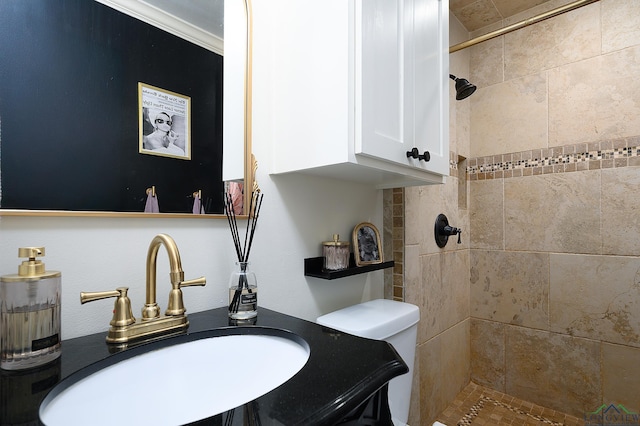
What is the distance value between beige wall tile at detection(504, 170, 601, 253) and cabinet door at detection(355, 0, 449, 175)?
98 centimetres

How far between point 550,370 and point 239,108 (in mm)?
2078

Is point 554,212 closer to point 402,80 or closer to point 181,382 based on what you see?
point 402,80

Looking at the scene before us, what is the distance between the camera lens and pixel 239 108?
93cm

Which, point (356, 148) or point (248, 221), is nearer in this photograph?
point (356, 148)

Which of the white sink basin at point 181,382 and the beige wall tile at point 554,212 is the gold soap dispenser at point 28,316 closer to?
the white sink basin at point 181,382

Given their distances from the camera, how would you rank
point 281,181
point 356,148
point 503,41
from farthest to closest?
point 503,41
point 281,181
point 356,148

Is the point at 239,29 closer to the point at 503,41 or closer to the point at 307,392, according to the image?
the point at 307,392

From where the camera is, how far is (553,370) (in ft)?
5.70

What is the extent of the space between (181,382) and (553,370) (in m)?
2.00

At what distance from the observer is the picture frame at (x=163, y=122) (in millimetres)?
753

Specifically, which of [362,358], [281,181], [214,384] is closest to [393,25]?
[281,181]

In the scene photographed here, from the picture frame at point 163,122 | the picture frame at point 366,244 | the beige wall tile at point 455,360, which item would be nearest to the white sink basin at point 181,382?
the picture frame at point 163,122

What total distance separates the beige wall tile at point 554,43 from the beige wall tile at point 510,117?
0.08 meters

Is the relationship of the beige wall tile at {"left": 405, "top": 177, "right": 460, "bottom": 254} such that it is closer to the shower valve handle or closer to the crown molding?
the shower valve handle
